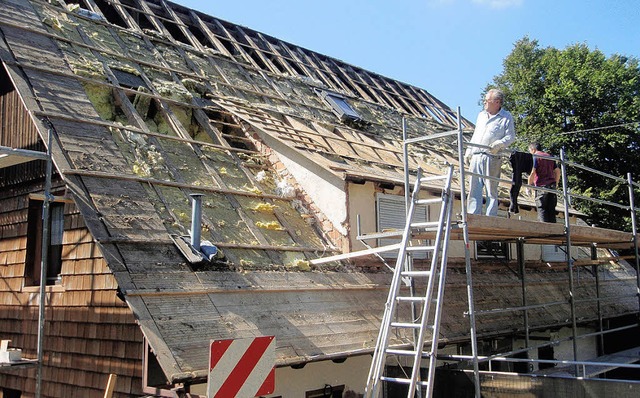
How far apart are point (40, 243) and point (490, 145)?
6.67 metres

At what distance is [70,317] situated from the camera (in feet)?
27.1

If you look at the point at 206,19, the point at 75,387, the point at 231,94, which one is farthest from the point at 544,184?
the point at 206,19

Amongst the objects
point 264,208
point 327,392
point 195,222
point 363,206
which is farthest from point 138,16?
point 327,392

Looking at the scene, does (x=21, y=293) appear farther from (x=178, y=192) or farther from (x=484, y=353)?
(x=484, y=353)

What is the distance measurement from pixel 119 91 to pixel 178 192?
2.46 metres

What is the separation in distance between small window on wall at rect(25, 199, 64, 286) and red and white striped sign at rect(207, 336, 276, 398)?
4.83 meters

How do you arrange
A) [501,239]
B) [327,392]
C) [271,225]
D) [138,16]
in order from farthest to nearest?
1. [138,16]
2. [501,239]
3. [271,225]
4. [327,392]

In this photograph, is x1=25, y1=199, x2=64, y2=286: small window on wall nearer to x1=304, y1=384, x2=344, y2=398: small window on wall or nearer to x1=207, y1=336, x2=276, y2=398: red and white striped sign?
x1=304, y1=384, x2=344, y2=398: small window on wall

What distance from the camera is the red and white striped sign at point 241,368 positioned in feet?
14.6

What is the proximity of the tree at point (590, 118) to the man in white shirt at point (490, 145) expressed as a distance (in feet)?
56.5

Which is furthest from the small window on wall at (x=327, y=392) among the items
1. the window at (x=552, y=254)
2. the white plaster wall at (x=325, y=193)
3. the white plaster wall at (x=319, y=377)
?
the window at (x=552, y=254)

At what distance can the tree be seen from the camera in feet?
80.0

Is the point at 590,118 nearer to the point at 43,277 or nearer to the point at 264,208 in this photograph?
the point at 264,208

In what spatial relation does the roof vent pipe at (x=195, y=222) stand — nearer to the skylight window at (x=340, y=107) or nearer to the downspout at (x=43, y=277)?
the downspout at (x=43, y=277)
